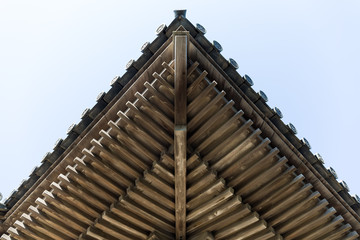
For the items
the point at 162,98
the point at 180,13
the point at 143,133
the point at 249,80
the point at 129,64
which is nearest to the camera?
the point at 162,98

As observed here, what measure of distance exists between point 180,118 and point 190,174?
0.95 metres

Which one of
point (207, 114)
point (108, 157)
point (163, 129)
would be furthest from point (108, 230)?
point (207, 114)

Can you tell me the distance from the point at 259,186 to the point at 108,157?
2258 mm

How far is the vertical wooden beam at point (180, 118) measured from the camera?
4.37m

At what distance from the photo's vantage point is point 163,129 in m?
4.89

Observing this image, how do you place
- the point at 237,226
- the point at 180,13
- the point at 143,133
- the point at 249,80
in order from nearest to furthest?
the point at 143,133
the point at 180,13
the point at 249,80
the point at 237,226

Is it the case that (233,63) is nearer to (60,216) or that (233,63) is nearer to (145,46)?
(145,46)

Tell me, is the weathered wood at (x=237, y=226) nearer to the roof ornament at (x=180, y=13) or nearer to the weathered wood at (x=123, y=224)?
the weathered wood at (x=123, y=224)

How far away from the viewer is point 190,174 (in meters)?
5.09

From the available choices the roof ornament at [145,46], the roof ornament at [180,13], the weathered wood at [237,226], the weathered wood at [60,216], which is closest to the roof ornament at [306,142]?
the weathered wood at [237,226]

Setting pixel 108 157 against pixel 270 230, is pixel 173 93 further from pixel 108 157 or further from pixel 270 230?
pixel 270 230

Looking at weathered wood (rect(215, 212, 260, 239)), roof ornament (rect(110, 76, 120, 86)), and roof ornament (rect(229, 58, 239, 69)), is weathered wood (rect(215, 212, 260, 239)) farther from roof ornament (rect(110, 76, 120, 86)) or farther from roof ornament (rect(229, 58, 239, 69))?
roof ornament (rect(110, 76, 120, 86))

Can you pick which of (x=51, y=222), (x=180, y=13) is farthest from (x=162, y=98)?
(x=51, y=222)

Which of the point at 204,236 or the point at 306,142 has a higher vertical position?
the point at 306,142
